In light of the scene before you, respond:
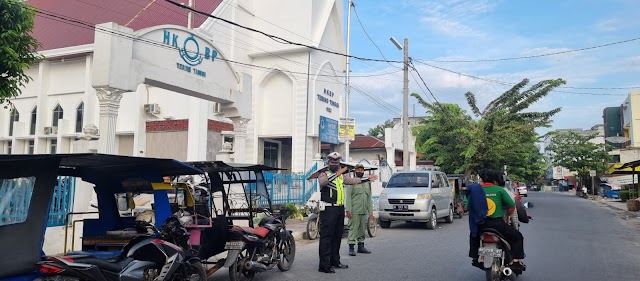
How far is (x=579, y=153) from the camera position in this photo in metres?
50.0

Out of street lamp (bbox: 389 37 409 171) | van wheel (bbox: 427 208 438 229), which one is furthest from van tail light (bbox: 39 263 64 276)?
street lamp (bbox: 389 37 409 171)

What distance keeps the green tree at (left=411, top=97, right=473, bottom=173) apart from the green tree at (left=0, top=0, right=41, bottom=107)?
20113 millimetres

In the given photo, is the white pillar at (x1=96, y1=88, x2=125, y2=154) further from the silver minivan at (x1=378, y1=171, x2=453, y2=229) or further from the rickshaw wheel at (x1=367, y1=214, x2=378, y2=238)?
the silver minivan at (x1=378, y1=171, x2=453, y2=229)

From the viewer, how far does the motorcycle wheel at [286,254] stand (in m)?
7.83

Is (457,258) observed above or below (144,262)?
below

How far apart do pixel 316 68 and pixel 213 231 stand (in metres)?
20.1

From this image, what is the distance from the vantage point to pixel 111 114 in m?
11.9

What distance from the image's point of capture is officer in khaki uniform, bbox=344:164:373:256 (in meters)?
9.71

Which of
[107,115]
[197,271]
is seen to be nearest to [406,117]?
[107,115]

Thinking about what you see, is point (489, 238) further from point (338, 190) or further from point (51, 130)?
point (51, 130)

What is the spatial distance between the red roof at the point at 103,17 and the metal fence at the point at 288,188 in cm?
988

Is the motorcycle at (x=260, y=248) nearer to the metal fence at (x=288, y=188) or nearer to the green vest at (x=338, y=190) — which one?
the green vest at (x=338, y=190)

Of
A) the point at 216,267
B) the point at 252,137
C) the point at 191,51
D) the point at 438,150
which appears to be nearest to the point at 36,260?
the point at 216,267

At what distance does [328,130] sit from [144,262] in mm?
21802
